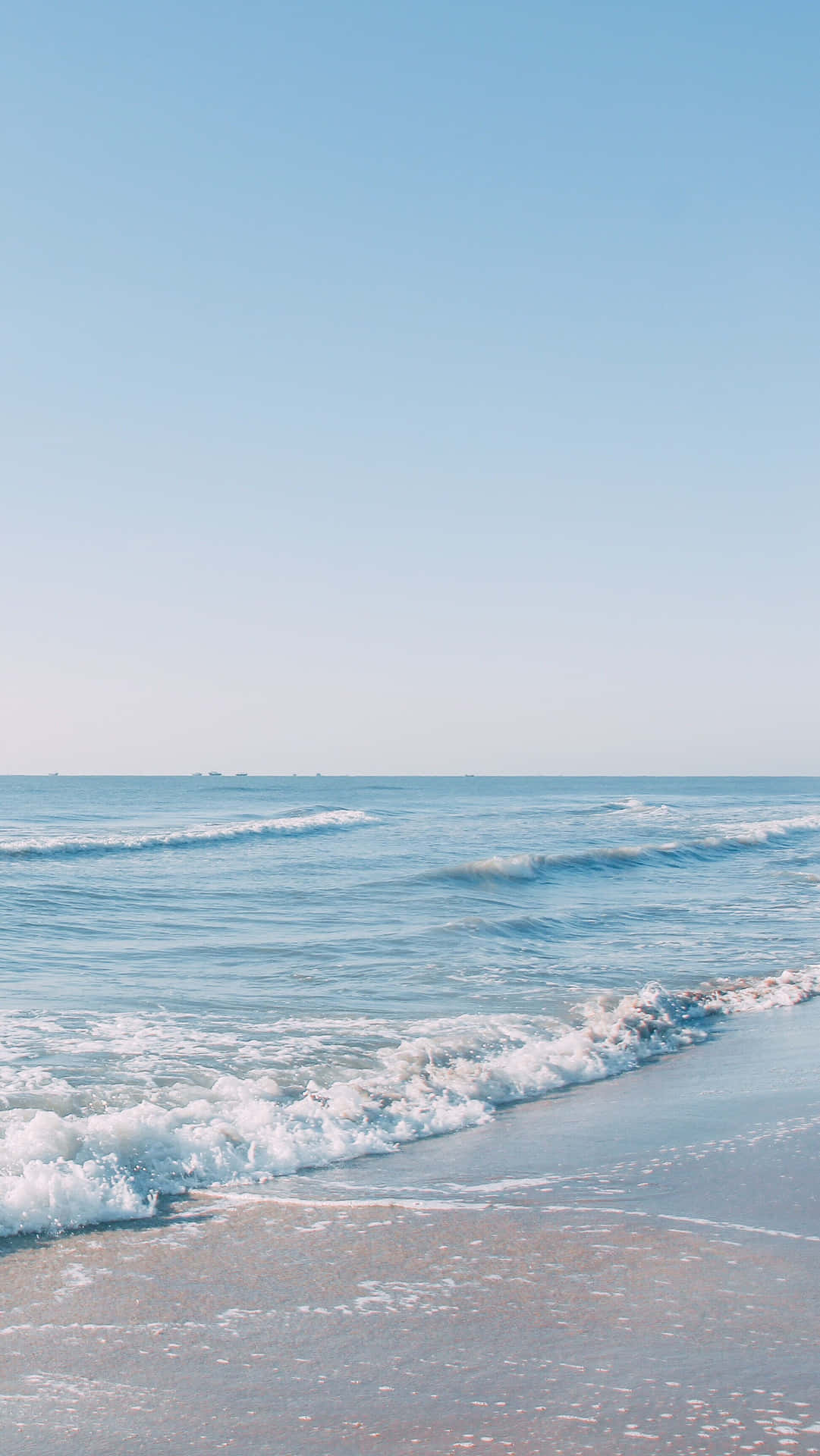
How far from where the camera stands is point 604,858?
28.8 metres

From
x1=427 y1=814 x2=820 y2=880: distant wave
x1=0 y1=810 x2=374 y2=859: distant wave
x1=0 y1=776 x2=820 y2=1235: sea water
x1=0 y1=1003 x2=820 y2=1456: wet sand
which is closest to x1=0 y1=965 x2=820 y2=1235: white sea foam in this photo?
x1=0 y1=776 x2=820 y2=1235: sea water

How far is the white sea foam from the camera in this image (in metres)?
5.56

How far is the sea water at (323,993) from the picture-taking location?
6.12 m

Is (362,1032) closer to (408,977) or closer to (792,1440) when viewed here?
(408,977)

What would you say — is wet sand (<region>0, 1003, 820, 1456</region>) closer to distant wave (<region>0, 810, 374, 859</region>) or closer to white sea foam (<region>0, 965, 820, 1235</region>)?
white sea foam (<region>0, 965, 820, 1235</region>)

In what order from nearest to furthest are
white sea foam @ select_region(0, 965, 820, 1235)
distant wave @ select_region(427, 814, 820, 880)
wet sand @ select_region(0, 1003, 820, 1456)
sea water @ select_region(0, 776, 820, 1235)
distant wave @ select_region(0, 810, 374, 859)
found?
wet sand @ select_region(0, 1003, 820, 1456), white sea foam @ select_region(0, 965, 820, 1235), sea water @ select_region(0, 776, 820, 1235), distant wave @ select_region(427, 814, 820, 880), distant wave @ select_region(0, 810, 374, 859)

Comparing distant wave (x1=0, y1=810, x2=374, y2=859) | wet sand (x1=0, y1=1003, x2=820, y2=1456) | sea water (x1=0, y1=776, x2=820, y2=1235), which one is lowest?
distant wave (x1=0, y1=810, x2=374, y2=859)

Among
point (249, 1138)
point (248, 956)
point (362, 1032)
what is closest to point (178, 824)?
point (248, 956)

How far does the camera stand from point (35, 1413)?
3326 millimetres

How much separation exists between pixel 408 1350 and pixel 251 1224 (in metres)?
1.52

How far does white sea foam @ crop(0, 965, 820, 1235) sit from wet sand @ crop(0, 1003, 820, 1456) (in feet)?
1.15

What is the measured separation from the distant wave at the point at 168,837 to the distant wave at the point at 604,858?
10.4 meters

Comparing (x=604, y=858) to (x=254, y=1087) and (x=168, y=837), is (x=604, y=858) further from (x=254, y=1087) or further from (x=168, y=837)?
(x=254, y=1087)

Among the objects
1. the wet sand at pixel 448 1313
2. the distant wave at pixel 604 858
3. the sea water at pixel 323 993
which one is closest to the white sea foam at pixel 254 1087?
the sea water at pixel 323 993
